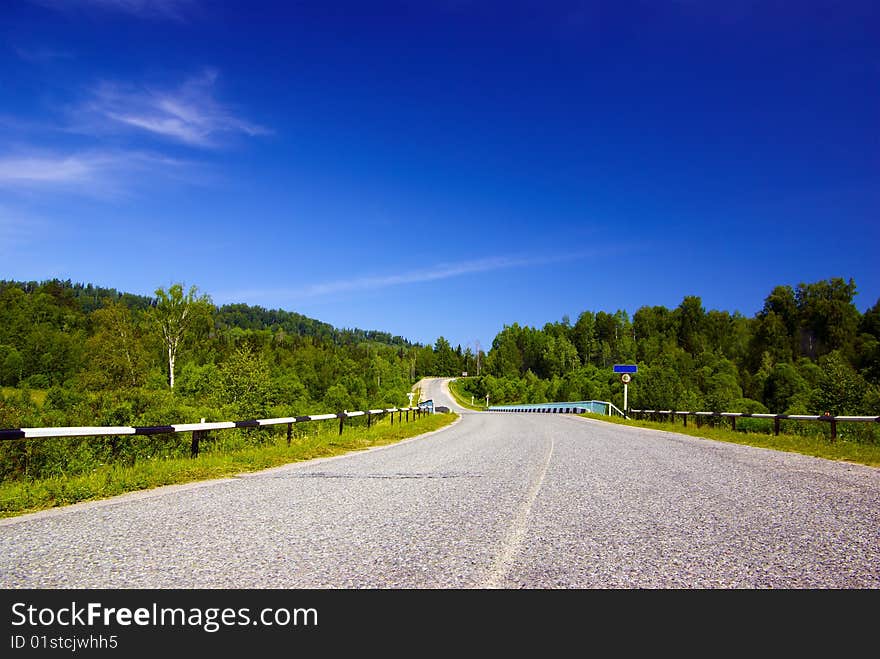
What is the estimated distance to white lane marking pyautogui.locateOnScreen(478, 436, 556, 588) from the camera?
4189mm

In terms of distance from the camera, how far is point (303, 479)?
9781 mm

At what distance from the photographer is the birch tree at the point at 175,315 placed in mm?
54031

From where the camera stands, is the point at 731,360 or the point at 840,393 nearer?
the point at 840,393

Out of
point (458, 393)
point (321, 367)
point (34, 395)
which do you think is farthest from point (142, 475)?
point (458, 393)

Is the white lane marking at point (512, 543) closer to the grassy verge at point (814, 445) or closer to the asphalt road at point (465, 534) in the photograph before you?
the asphalt road at point (465, 534)

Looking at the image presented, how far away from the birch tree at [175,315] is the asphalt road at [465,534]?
4936cm

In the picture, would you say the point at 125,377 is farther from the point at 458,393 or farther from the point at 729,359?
the point at 458,393

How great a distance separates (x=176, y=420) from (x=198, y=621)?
30638mm

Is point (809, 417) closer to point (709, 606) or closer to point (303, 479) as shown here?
point (303, 479)

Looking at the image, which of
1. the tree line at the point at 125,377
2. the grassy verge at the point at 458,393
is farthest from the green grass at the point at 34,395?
the grassy verge at the point at 458,393

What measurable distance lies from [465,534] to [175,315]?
55.5 m

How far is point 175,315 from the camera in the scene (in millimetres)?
54875

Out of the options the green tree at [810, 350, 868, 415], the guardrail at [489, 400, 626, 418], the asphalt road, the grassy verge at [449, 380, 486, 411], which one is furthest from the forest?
the guardrail at [489, 400, 626, 418]

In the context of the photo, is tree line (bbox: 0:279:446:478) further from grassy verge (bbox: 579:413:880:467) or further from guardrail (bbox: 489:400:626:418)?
guardrail (bbox: 489:400:626:418)
